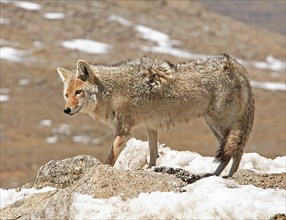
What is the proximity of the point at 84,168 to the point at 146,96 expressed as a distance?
2465 millimetres

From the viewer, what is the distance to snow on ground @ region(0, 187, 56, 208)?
11.4 metres

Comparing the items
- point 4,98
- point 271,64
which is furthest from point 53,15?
point 4,98

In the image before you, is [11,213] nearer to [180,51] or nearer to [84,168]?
[84,168]

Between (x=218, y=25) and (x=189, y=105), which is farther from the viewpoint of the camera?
(x=218, y=25)

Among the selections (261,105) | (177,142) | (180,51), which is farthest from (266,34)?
(177,142)

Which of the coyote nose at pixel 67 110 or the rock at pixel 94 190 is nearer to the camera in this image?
the rock at pixel 94 190

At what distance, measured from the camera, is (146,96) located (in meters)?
13.4

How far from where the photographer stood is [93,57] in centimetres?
10650

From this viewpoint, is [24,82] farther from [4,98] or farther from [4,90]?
[4,98]

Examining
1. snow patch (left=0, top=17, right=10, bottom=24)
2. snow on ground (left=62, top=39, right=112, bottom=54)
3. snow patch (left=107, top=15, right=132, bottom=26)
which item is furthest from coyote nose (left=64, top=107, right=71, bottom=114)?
snow patch (left=107, top=15, right=132, bottom=26)

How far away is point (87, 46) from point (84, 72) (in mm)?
101867

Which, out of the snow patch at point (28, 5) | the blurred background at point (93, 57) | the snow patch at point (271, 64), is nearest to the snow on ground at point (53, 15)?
the blurred background at point (93, 57)

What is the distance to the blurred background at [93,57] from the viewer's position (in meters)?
69.6

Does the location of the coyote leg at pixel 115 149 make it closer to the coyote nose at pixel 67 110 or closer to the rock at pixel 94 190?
the coyote nose at pixel 67 110
